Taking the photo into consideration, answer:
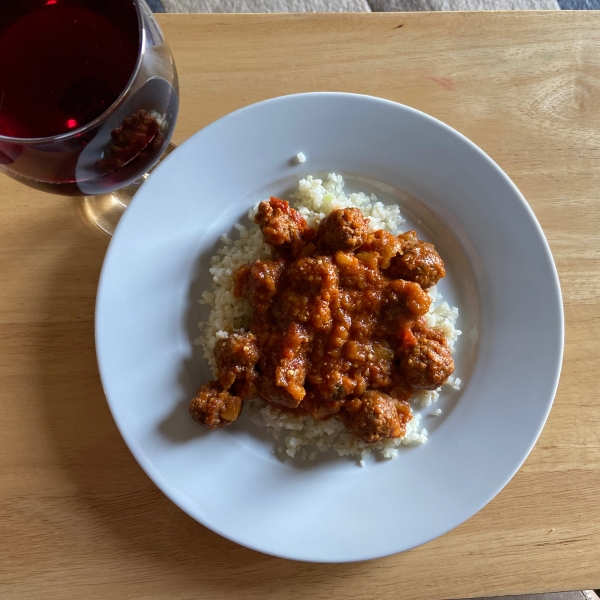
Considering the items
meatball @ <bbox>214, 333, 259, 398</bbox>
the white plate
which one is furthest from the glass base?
meatball @ <bbox>214, 333, 259, 398</bbox>

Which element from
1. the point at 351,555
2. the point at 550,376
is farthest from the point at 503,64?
the point at 351,555

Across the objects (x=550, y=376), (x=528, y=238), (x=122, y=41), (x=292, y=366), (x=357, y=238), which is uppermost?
(x=122, y=41)

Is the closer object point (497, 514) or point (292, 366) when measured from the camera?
point (292, 366)

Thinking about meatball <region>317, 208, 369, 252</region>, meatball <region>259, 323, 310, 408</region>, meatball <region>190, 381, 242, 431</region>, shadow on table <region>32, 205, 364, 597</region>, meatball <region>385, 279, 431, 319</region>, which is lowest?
shadow on table <region>32, 205, 364, 597</region>

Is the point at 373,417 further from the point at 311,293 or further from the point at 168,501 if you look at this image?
the point at 168,501

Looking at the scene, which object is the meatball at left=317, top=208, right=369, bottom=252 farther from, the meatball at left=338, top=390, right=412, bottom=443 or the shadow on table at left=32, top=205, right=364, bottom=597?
the shadow on table at left=32, top=205, right=364, bottom=597

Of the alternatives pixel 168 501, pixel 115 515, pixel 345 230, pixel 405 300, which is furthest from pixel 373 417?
pixel 115 515

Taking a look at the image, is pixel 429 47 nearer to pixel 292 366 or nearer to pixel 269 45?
pixel 269 45
